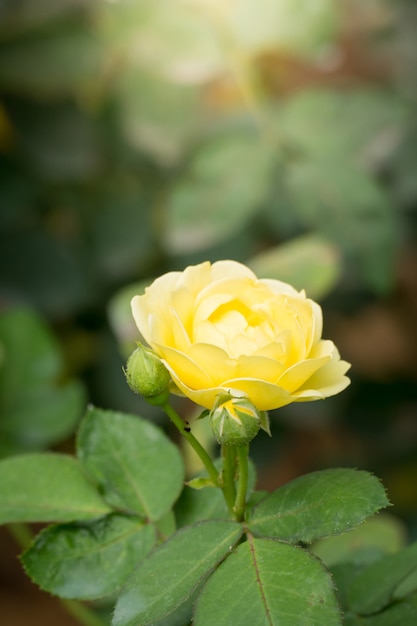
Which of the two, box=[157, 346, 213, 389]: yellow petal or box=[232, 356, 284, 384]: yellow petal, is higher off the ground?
box=[157, 346, 213, 389]: yellow petal

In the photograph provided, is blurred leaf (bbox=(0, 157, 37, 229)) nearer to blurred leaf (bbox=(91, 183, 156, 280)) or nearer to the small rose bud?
blurred leaf (bbox=(91, 183, 156, 280))

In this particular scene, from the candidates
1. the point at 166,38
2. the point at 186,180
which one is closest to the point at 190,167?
the point at 186,180

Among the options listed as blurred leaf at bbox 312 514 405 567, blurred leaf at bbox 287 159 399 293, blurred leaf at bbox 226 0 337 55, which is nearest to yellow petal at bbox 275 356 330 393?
blurred leaf at bbox 312 514 405 567

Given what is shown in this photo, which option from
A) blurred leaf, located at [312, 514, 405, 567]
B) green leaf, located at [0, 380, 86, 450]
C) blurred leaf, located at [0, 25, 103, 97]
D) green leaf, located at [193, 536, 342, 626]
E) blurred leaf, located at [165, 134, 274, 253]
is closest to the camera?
green leaf, located at [193, 536, 342, 626]

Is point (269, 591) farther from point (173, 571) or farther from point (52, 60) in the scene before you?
point (52, 60)

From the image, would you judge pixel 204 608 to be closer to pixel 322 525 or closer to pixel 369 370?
pixel 322 525

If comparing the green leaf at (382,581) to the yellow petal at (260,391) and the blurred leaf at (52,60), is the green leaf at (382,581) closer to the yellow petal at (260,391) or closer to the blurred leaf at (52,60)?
A: the yellow petal at (260,391)

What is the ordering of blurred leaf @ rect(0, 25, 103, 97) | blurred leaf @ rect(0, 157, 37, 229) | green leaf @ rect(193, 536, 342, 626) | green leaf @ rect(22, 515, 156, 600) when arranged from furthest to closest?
1. blurred leaf @ rect(0, 157, 37, 229)
2. blurred leaf @ rect(0, 25, 103, 97)
3. green leaf @ rect(22, 515, 156, 600)
4. green leaf @ rect(193, 536, 342, 626)

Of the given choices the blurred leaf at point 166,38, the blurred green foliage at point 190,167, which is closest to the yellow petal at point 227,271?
the blurred green foliage at point 190,167
